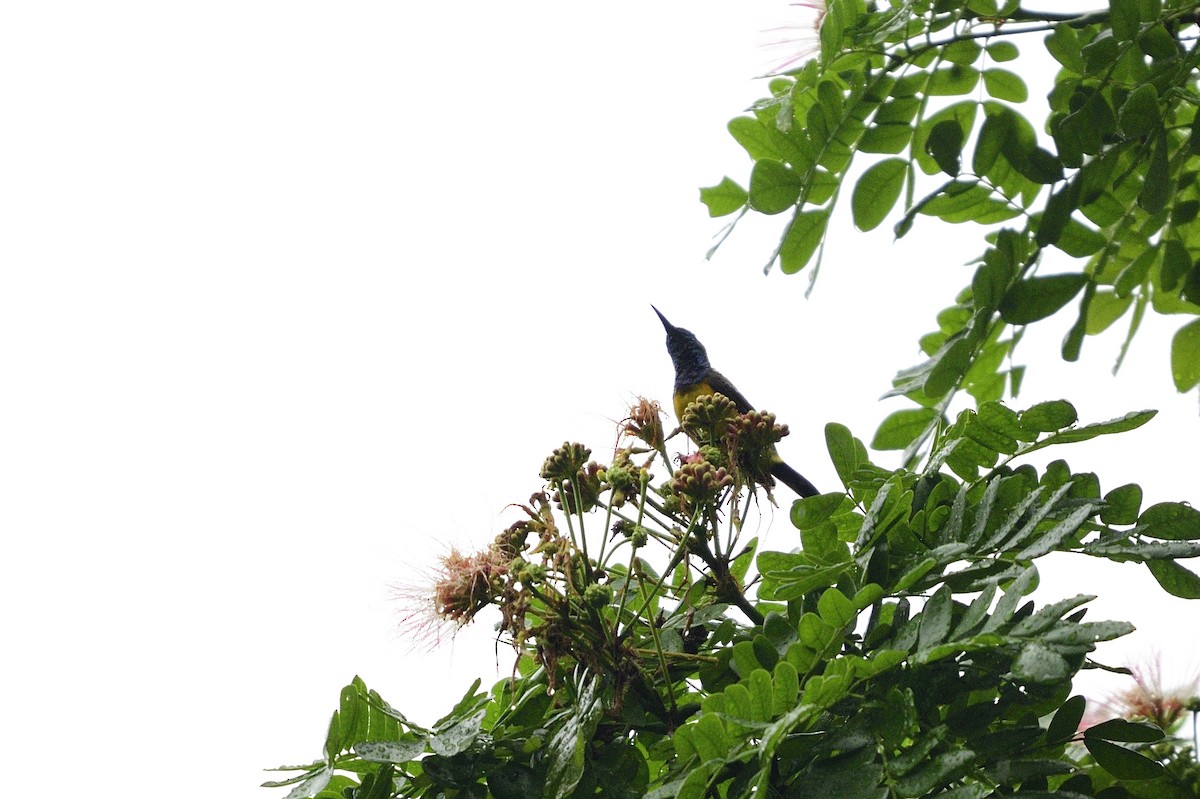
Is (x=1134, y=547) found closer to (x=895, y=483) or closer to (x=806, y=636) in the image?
(x=895, y=483)

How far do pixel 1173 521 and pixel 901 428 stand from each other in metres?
0.51

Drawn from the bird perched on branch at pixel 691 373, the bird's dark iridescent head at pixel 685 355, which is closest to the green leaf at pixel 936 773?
the bird perched on branch at pixel 691 373

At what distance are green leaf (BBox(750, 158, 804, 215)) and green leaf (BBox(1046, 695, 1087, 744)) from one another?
0.79 metres

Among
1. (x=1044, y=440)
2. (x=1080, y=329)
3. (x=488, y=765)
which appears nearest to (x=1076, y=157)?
(x=1080, y=329)

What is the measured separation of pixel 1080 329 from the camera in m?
1.69

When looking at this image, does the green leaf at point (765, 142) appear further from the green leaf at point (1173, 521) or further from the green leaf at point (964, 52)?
the green leaf at point (1173, 521)

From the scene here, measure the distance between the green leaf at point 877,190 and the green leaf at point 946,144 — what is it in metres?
0.10

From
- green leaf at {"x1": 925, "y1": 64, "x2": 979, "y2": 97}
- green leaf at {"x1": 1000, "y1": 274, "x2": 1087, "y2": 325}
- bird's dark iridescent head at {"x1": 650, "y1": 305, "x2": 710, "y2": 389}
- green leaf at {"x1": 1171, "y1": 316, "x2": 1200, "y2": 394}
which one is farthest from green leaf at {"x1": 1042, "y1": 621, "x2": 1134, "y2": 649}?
bird's dark iridescent head at {"x1": 650, "y1": 305, "x2": 710, "y2": 389}

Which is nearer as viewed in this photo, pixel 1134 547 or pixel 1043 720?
pixel 1134 547

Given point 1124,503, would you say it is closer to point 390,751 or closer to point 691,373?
point 390,751

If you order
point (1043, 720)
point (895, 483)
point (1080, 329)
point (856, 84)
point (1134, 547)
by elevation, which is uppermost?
point (856, 84)

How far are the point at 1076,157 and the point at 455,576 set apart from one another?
0.98 meters

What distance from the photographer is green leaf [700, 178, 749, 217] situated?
1770 millimetres

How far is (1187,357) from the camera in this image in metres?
2.11
